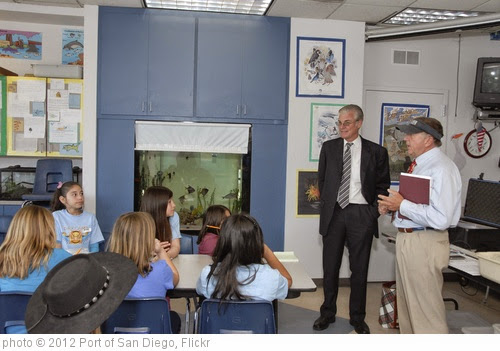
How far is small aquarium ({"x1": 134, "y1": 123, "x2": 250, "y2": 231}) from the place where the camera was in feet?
16.4

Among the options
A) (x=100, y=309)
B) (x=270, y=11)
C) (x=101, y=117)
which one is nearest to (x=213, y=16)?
(x=270, y=11)

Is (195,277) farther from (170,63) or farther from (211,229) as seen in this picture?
(170,63)

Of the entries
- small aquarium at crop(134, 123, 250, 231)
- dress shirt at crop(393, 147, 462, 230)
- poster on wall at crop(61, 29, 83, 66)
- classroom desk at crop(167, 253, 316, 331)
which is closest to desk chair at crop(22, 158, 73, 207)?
small aquarium at crop(134, 123, 250, 231)

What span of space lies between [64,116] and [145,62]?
1.02m

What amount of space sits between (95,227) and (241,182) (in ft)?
5.84

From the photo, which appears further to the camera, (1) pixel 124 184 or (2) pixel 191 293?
(1) pixel 124 184

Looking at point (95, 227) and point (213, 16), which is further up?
point (213, 16)

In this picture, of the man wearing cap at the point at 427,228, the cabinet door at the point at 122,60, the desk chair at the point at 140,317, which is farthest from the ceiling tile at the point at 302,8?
the desk chair at the point at 140,317

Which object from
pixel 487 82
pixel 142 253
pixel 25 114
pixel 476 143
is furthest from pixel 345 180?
pixel 25 114

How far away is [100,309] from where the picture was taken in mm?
1311

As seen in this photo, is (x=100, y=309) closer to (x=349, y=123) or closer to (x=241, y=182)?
(x=349, y=123)

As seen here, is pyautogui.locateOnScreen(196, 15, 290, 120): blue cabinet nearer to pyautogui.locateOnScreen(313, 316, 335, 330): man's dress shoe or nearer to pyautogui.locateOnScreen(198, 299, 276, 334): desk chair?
pyautogui.locateOnScreen(313, 316, 335, 330): man's dress shoe

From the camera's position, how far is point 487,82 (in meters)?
5.29

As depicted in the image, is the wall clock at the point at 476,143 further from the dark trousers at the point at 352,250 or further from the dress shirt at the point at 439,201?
the dress shirt at the point at 439,201
